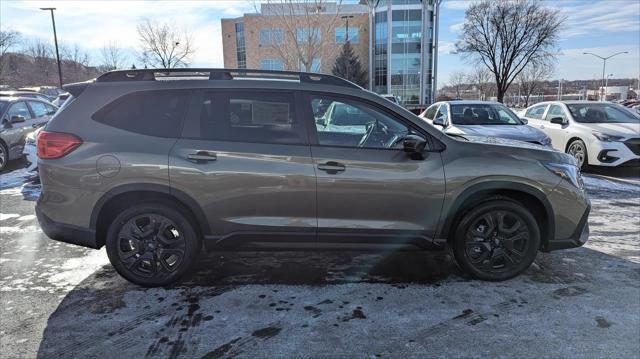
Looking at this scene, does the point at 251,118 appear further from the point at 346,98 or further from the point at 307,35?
the point at 307,35

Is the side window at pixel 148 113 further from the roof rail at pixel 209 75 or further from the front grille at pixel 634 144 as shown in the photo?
the front grille at pixel 634 144

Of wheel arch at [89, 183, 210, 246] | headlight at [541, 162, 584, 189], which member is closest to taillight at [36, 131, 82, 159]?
wheel arch at [89, 183, 210, 246]

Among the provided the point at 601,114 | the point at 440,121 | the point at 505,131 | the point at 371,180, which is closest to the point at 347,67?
the point at 440,121

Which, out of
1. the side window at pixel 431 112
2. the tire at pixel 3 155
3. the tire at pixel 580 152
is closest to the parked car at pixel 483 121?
the side window at pixel 431 112

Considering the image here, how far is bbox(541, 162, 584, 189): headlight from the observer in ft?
12.5

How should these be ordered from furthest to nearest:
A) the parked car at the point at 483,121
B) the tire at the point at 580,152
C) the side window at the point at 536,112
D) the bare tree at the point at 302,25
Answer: the bare tree at the point at 302,25 < the side window at the point at 536,112 < the tire at the point at 580,152 < the parked car at the point at 483,121

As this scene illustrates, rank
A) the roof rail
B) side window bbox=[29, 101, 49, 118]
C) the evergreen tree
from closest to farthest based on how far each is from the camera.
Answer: the roof rail, side window bbox=[29, 101, 49, 118], the evergreen tree

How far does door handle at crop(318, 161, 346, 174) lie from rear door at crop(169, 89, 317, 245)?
0.30 feet

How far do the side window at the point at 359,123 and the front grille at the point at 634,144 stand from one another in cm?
758

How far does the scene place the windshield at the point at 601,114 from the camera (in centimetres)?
991

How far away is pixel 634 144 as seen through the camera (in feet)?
29.1

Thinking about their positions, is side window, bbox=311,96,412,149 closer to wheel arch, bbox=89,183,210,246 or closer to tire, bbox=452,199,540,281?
tire, bbox=452,199,540,281

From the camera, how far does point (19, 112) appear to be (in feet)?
33.6

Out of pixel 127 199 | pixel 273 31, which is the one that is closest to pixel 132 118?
pixel 127 199
